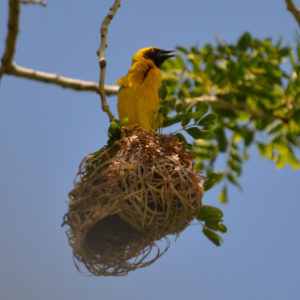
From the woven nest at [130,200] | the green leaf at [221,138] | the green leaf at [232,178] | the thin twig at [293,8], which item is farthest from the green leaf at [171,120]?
the green leaf at [232,178]

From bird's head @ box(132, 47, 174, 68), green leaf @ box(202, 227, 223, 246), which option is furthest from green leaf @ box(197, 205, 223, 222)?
bird's head @ box(132, 47, 174, 68)

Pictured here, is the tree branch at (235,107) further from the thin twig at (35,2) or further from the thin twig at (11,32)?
the thin twig at (11,32)

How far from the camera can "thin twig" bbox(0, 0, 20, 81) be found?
1.76 m

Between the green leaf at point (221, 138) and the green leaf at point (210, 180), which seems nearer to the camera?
the green leaf at point (210, 180)

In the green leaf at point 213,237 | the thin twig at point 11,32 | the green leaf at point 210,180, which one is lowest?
the green leaf at point 213,237

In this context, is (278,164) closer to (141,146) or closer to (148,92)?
(148,92)

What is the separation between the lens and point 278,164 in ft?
10.4

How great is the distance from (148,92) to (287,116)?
3.59 ft

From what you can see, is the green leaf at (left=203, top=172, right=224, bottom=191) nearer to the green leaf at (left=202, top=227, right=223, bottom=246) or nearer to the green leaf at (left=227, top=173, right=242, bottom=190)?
the green leaf at (left=202, top=227, right=223, bottom=246)

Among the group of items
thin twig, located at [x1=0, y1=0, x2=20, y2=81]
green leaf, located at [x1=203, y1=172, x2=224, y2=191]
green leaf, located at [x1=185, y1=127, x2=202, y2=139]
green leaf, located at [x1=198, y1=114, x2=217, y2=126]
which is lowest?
green leaf, located at [x1=203, y1=172, x2=224, y2=191]

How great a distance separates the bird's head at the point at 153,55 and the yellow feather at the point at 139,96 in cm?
20

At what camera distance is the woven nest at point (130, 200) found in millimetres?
1854

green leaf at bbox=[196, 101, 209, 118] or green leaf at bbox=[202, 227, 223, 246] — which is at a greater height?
green leaf at bbox=[196, 101, 209, 118]

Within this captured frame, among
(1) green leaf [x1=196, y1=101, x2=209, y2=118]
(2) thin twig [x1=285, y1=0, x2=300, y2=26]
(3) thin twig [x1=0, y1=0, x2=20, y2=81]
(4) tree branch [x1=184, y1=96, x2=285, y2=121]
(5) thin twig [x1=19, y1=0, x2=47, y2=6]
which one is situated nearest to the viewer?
(3) thin twig [x1=0, y1=0, x2=20, y2=81]
